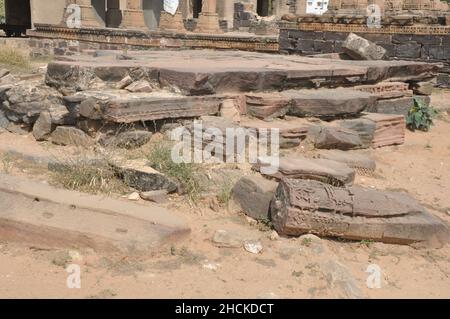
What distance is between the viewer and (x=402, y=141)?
6.46m

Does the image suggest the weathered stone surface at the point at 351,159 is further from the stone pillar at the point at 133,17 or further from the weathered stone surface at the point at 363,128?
the stone pillar at the point at 133,17

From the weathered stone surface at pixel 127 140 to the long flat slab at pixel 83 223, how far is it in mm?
1300

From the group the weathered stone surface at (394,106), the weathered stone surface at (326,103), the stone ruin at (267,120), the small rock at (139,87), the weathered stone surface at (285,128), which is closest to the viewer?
the stone ruin at (267,120)

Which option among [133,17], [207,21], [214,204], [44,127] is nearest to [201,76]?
[44,127]

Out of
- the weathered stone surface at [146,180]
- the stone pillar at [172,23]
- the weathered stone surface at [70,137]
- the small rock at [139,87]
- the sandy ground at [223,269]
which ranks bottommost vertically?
the sandy ground at [223,269]

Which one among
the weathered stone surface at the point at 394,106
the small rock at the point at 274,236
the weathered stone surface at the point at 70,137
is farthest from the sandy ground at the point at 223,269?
the weathered stone surface at the point at 394,106

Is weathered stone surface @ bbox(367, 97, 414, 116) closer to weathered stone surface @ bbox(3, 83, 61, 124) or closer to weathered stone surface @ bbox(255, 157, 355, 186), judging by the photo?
weathered stone surface @ bbox(255, 157, 355, 186)

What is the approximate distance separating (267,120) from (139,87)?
1379 millimetres

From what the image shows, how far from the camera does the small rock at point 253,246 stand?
329 cm

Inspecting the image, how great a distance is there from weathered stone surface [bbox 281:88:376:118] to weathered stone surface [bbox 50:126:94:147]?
2.28m

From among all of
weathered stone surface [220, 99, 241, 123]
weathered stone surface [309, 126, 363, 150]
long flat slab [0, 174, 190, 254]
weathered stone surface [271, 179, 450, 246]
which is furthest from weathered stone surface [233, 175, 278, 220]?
weathered stone surface [309, 126, 363, 150]

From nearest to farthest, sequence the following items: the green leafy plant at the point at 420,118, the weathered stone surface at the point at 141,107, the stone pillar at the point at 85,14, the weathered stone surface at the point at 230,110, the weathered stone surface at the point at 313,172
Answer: the weathered stone surface at the point at 313,172 → the weathered stone surface at the point at 141,107 → the weathered stone surface at the point at 230,110 → the green leafy plant at the point at 420,118 → the stone pillar at the point at 85,14

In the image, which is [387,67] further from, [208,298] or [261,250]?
[208,298]
